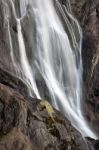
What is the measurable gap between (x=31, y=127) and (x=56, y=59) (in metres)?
10.9

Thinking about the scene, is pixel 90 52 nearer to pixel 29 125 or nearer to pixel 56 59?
pixel 56 59

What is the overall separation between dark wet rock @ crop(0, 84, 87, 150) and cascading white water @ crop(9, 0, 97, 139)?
490cm

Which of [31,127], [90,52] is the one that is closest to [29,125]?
[31,127]

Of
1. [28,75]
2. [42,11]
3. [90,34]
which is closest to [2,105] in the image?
[28,75]

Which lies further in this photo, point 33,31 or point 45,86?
point 33,31

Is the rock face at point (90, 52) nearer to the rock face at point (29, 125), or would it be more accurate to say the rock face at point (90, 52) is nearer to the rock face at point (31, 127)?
the rock face at point (29, 125)

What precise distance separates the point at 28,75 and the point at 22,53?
1.44 metres

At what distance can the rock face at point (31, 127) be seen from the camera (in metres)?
12.8

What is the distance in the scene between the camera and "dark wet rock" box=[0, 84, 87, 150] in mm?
12773

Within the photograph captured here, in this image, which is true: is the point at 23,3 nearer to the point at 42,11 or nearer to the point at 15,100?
the point at 42,11

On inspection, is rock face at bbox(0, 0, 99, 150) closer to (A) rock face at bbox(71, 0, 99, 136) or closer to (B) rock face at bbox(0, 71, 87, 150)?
(B) rock face at bbox(0, 71, 87, 150)

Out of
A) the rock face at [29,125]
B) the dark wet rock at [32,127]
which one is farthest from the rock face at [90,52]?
the dark wet rock at [32,127]

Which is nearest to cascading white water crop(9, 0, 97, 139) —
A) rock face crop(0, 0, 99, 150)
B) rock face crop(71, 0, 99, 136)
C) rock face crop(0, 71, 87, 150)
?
rock face crop(71, 0, 99, 136)

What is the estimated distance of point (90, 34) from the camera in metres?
27.3
